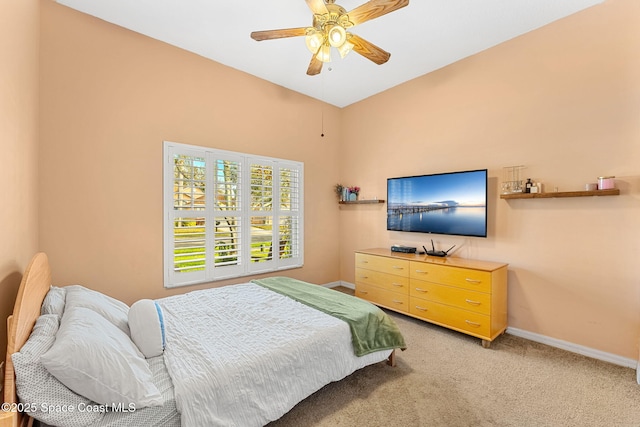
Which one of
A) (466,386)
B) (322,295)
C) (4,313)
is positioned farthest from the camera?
(322,295)

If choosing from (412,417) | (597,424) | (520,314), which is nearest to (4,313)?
(412,417)

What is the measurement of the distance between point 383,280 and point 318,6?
9.73 feet

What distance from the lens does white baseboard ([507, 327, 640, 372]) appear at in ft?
7.68

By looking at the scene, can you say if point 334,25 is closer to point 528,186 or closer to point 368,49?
point 368,49

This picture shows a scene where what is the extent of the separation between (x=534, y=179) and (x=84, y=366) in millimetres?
3743

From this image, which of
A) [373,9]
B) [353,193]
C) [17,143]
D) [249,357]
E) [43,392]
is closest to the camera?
[43,392]

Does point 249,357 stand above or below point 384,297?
above

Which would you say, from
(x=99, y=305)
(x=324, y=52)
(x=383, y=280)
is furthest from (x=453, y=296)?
(x=99, y=305)

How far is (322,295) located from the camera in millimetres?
2602

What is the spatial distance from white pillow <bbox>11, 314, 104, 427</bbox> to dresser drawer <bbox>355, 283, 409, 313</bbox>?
2.94 meters

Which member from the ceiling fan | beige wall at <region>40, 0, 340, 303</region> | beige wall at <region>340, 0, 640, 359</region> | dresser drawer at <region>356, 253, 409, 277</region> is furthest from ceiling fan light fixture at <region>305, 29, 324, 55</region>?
dresser drawer at <region>356, 253, 409, 277</region>

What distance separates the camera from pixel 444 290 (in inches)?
117

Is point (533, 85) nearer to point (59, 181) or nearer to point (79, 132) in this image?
point (79, 132)

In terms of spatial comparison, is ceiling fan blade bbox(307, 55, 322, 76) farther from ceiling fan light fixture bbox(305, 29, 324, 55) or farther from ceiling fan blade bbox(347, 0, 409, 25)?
ceiling fan blade bbox(347, 0, 409, 25)
